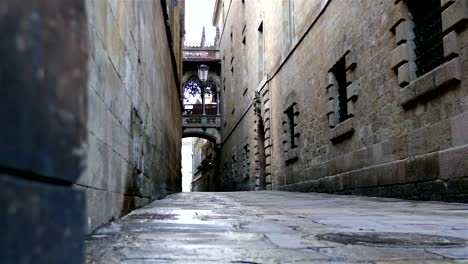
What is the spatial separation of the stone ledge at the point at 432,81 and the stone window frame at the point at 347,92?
1.91 meters

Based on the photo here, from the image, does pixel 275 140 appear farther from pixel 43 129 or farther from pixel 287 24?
pixel 43 129

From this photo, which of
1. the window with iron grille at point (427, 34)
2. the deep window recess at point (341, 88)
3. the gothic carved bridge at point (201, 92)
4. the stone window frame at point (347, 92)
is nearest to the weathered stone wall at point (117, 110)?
the window with iron grille at point (427, 34)

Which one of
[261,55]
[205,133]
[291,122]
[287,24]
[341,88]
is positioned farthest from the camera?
[205,133]

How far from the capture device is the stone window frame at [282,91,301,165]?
12.8m

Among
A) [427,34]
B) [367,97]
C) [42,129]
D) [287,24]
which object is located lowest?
[42,129]

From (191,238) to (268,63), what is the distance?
14.7 metres

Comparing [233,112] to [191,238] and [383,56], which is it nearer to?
[383,56]

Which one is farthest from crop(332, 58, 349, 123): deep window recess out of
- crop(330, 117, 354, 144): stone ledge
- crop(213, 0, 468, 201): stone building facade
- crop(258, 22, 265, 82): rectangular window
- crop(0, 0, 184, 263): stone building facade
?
crop(0, 0, 184, 263): stone building facade

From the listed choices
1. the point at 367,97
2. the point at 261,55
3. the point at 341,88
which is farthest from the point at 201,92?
the point at 367,97

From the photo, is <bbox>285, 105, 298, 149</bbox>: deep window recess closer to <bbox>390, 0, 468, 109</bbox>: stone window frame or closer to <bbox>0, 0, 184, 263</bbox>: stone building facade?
<bbox>390, 0, 468, 109</bbox>: stone window frame

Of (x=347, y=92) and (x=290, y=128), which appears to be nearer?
(x=347, y=92)

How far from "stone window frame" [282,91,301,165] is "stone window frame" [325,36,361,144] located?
2.68 metres

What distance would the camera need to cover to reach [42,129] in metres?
0.46

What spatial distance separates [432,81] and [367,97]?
219 centimetres
